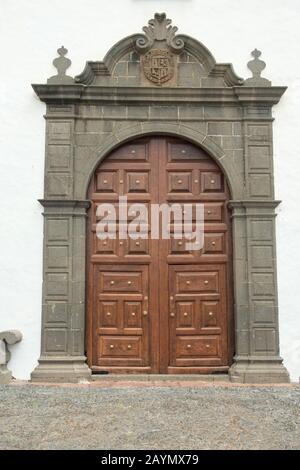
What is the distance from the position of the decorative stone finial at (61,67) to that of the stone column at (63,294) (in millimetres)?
1437

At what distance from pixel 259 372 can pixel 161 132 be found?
9.75 ft

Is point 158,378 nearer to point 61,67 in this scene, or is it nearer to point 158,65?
point 158,65

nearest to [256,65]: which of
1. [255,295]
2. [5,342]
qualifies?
[255,295]

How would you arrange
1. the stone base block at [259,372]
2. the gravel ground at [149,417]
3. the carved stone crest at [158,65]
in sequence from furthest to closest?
the carved stone crest at [158,65], the stone base block at [259,372], the gravel ground at [149,417]

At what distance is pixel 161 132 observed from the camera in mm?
6152

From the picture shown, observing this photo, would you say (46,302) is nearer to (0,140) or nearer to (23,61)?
(0,140)

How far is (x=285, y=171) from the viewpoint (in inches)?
241

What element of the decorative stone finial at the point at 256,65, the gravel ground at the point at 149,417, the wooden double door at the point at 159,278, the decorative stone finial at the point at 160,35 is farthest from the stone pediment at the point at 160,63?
the gravel ground at the point at 149,417

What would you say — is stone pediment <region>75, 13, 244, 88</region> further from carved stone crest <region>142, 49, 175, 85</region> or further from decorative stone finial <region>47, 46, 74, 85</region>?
decorative stone finial <region>47, 46, 74, 85</region>

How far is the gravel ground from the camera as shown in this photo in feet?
12.6

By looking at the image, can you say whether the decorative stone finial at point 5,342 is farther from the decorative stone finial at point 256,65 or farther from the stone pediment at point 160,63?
the decorative stone finial at point 256,65

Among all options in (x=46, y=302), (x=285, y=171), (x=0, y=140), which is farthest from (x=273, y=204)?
(x=0, y=140)

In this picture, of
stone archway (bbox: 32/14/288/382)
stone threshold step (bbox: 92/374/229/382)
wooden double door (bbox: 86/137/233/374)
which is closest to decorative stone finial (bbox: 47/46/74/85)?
stone archway (bbox: 32/14/288/382)

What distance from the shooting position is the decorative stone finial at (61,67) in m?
6.11
